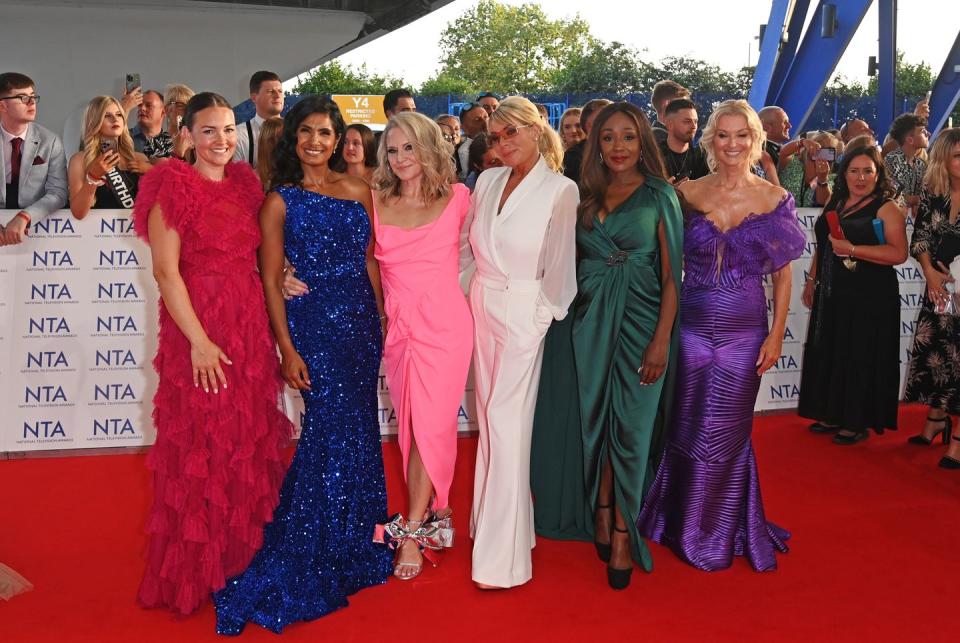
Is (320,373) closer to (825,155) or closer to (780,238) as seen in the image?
(780,238)

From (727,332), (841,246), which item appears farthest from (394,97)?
(727,332)

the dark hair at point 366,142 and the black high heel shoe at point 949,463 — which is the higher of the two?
the dark hair at point 366,142

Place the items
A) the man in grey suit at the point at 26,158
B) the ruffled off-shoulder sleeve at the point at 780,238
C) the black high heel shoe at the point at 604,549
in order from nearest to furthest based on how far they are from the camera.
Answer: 1. the ruffled off-shoulder sleeve at the point at 780,238
2. the black high heel shoe at the point at 604,549
3. the man in grey suit at the point at 26,158

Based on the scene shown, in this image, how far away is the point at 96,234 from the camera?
562cm

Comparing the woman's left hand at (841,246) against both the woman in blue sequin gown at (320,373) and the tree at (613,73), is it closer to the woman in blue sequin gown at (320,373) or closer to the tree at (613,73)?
the woman in blue sequin gown at (320,373)

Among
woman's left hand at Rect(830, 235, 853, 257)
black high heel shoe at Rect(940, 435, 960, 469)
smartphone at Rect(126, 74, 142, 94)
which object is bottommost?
black high heel shoe at Rect(940, 435, 960, 469)

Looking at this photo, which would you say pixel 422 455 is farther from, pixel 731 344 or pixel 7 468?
pixel 7 468

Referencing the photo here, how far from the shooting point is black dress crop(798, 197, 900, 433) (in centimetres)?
575

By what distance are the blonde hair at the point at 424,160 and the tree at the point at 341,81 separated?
104 feet

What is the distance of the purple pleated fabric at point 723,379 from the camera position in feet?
12.8

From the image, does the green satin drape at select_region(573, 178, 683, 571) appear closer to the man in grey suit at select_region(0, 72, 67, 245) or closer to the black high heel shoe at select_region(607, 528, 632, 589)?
the black high heel shoe at select_region(607, 528, 632, 589)

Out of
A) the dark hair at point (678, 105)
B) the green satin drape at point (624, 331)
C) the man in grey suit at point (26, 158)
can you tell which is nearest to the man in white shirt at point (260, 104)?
the man in grey suit at point (26, 158)

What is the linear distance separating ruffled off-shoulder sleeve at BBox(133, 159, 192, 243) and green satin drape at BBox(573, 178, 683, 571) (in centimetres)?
159

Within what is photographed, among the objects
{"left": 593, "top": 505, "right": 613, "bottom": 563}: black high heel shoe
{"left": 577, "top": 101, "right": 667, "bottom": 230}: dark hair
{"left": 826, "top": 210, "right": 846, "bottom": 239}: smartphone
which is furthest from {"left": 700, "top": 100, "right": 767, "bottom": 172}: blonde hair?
{"left": 826, "top": 210, "right": 846, "bottom": 239}: smartphone
